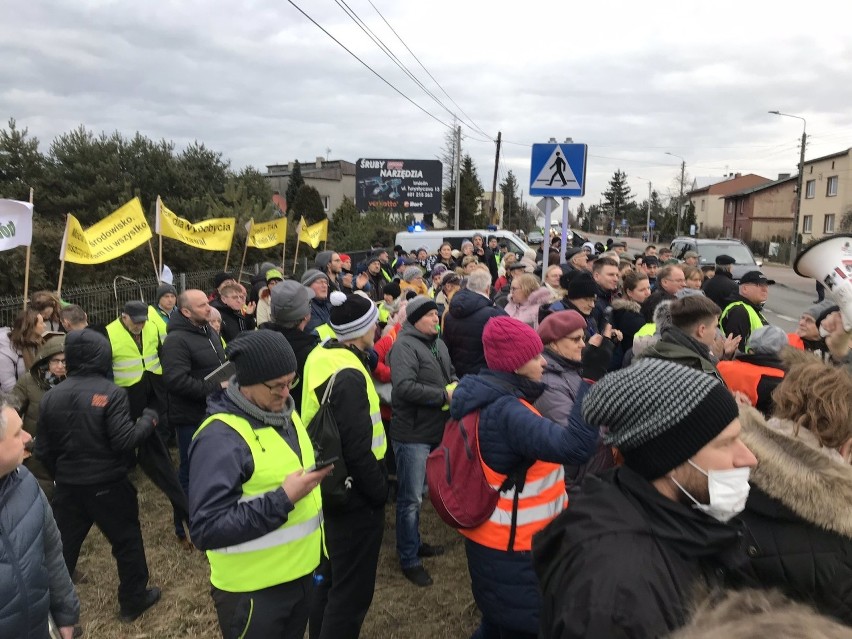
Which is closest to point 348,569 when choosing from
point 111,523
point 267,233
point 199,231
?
point 111,523

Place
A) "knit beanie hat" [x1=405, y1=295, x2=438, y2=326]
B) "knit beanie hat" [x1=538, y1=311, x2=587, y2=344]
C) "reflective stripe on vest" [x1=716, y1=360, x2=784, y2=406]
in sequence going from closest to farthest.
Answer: "knit beanie hat" [x1=538, y1=311, x2=587, y2=344] → "reflective stripe on vest" [x1=716, y1=360, x2=784, y2=406] → "knit beanie hat" [x1=405, y1=295, x2=438, y2=326]

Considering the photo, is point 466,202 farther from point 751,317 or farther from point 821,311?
point 821,311

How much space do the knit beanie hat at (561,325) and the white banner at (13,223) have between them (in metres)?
5.18

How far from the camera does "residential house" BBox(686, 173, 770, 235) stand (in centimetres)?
7238

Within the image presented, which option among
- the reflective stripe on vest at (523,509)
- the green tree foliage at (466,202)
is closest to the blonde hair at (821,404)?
the reflective stripe on vest at (523,509)

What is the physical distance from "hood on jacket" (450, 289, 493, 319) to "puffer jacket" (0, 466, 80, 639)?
3.15 meters

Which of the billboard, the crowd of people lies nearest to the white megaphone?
the crowd of people

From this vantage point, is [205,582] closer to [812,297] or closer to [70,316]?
[70,316]

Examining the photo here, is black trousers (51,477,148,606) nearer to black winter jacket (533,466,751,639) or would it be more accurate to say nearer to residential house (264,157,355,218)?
black winter jacket (533,466,751,639)

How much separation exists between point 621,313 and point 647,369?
383 cm

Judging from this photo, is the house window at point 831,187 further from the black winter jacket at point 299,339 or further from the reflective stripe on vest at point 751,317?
the black winter jacket at point 299,339

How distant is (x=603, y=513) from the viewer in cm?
142

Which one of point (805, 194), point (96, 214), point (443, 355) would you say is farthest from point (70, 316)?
point (805, 194)

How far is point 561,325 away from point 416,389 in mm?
1162
